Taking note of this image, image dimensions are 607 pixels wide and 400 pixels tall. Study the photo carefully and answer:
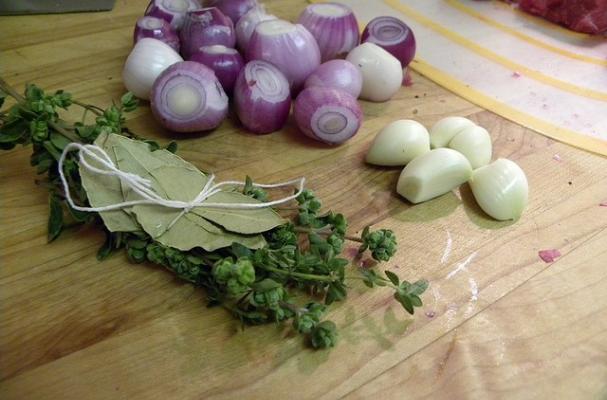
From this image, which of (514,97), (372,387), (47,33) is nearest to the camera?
(372,387)

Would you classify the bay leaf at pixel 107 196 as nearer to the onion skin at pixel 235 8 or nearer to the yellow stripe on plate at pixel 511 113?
the onion skin at pixel 235 8

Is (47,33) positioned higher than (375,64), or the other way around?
(375,64)

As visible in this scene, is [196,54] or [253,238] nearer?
[253,238]

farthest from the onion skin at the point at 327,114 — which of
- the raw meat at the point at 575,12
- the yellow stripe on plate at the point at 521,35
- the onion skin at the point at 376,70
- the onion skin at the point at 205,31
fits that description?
the raw meat at the point at 575,12

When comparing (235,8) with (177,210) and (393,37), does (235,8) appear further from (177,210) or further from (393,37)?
(177,210)

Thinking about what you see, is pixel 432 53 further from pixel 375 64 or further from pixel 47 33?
pixel 47 33

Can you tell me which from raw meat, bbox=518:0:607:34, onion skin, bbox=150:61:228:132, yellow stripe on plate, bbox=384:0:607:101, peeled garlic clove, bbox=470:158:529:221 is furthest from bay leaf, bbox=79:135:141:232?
raw meat, bbox=518:0:607:34

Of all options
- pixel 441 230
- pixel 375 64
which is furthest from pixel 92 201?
pixel 375 64
